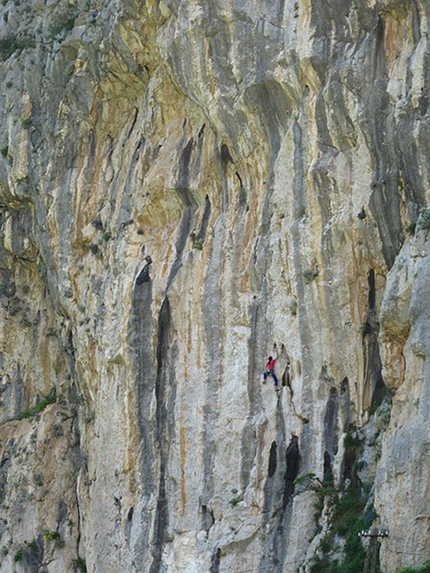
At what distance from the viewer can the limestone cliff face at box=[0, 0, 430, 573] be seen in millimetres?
29297

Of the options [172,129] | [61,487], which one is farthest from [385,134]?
[61,487]

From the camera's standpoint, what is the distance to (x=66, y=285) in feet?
131

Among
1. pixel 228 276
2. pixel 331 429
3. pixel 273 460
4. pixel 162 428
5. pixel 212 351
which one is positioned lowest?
pixel 273 460

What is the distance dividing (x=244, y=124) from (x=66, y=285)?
9.60 m

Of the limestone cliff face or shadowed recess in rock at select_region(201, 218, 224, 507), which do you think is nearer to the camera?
the limestone cliff face


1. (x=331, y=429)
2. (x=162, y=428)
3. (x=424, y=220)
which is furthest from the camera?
(x=162, y=428)

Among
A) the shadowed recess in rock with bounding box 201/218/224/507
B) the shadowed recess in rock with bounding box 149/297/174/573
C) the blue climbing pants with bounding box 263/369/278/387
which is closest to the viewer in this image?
the blue climbing pants with bounding box 263/369/278/387

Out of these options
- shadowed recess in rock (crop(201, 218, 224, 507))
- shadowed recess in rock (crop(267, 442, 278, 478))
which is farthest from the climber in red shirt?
shadowed recess in rock (crop(201, 218, 224, 507))

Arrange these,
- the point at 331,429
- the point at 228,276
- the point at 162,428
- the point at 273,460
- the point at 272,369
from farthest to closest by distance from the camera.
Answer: the point at 162,428 → the point at 228,276 → the point at 272,369 → the point at 273,460 → the point at 331,429

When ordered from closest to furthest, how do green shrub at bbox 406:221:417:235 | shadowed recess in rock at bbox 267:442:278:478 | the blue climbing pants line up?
green shrub at bbox 406:221:417:235
shadowed recess in rock at bbox 267:442:278:478
the blue climbing pants

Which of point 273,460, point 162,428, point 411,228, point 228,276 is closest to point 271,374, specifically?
point 273,460

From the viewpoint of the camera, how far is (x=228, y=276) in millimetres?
33688

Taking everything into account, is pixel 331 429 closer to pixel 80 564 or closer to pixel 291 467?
pixel 291 467

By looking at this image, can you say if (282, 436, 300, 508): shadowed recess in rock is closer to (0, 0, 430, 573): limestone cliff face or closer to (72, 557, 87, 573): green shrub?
(0, 0, 430, 573): limestone cliff face
